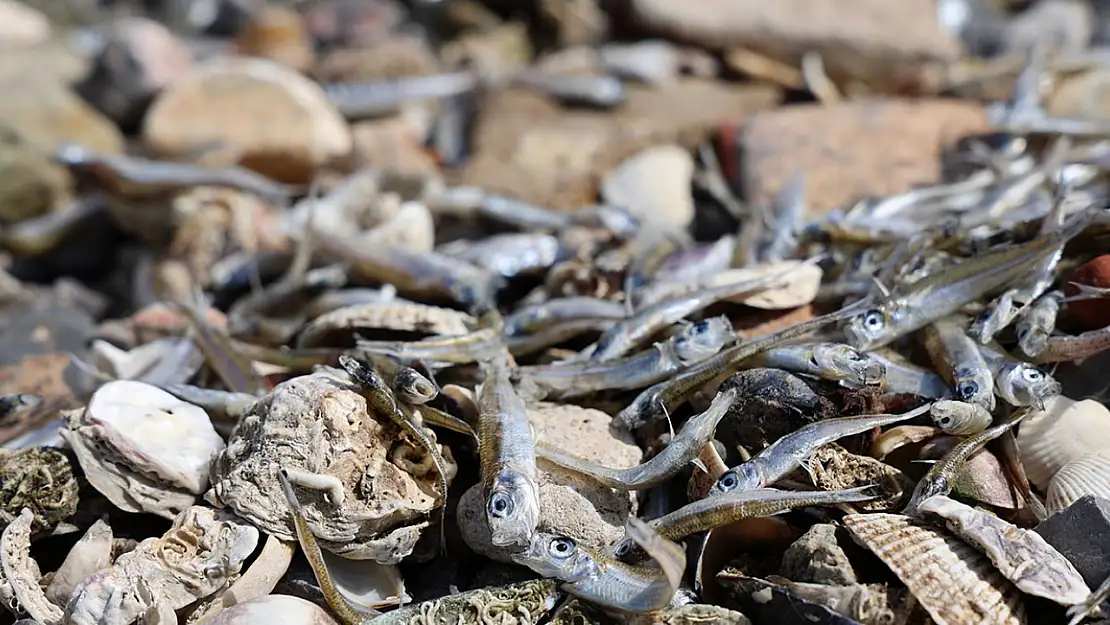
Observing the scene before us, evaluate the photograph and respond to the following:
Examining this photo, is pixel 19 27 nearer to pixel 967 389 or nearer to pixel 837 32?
pixel 837 32

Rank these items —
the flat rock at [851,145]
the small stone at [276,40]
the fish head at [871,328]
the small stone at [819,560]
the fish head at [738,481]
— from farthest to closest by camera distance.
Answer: the small stone at [276,40] → the flat rock at [851,145] → the fish head at [871,328] → the fish head at [738,481] → the small stone at [819,560]

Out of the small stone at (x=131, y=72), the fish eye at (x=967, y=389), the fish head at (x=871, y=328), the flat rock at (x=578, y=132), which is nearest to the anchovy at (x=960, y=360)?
the fish eye at (x=967, y=389)

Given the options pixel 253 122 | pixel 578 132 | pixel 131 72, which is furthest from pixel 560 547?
pixel 131 72

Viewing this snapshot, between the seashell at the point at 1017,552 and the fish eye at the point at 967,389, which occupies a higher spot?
the fish eye at the point at 967,389

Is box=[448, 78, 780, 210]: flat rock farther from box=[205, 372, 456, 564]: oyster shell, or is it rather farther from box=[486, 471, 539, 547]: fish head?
box=[486, 471, 539, 547]: fish head

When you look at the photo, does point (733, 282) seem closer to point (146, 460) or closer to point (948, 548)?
point (948, 548)

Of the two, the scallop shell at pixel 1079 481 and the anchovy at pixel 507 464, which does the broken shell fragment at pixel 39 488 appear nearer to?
the anchovy at pixel 507 464
